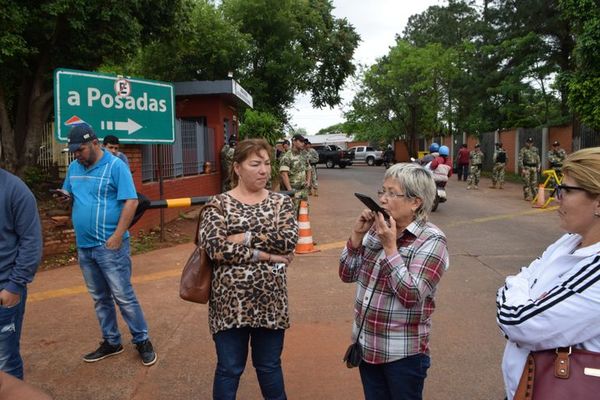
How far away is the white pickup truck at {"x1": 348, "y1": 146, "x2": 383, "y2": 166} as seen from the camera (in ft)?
141

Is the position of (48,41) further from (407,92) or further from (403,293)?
(407,92)

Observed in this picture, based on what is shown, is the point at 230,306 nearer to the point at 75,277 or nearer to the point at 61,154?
the point at 75,277

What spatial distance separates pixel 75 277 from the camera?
6.52 meters

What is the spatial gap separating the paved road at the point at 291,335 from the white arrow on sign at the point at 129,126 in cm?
195

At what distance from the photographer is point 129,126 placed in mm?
7652

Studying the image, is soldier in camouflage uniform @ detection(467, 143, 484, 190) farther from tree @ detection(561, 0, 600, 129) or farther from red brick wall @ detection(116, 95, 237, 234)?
red brick wall @ detection(116, 95, 237, 234)

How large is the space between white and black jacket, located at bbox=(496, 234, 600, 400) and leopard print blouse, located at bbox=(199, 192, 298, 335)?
127cm

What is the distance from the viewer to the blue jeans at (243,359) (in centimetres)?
270

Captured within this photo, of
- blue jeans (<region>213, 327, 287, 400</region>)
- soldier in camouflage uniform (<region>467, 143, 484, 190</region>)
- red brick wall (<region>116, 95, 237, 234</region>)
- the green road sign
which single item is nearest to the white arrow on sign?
the green road sign

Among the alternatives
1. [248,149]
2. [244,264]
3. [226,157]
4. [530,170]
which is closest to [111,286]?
[244,264]

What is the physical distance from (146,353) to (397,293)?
253 centimetres

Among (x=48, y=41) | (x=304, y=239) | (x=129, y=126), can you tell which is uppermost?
(x=48, y=41)

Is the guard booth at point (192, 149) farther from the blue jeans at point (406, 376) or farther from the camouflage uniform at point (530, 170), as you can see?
the camouflage uniform at point (530, 170)

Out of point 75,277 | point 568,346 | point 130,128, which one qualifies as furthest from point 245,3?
point 568,346
